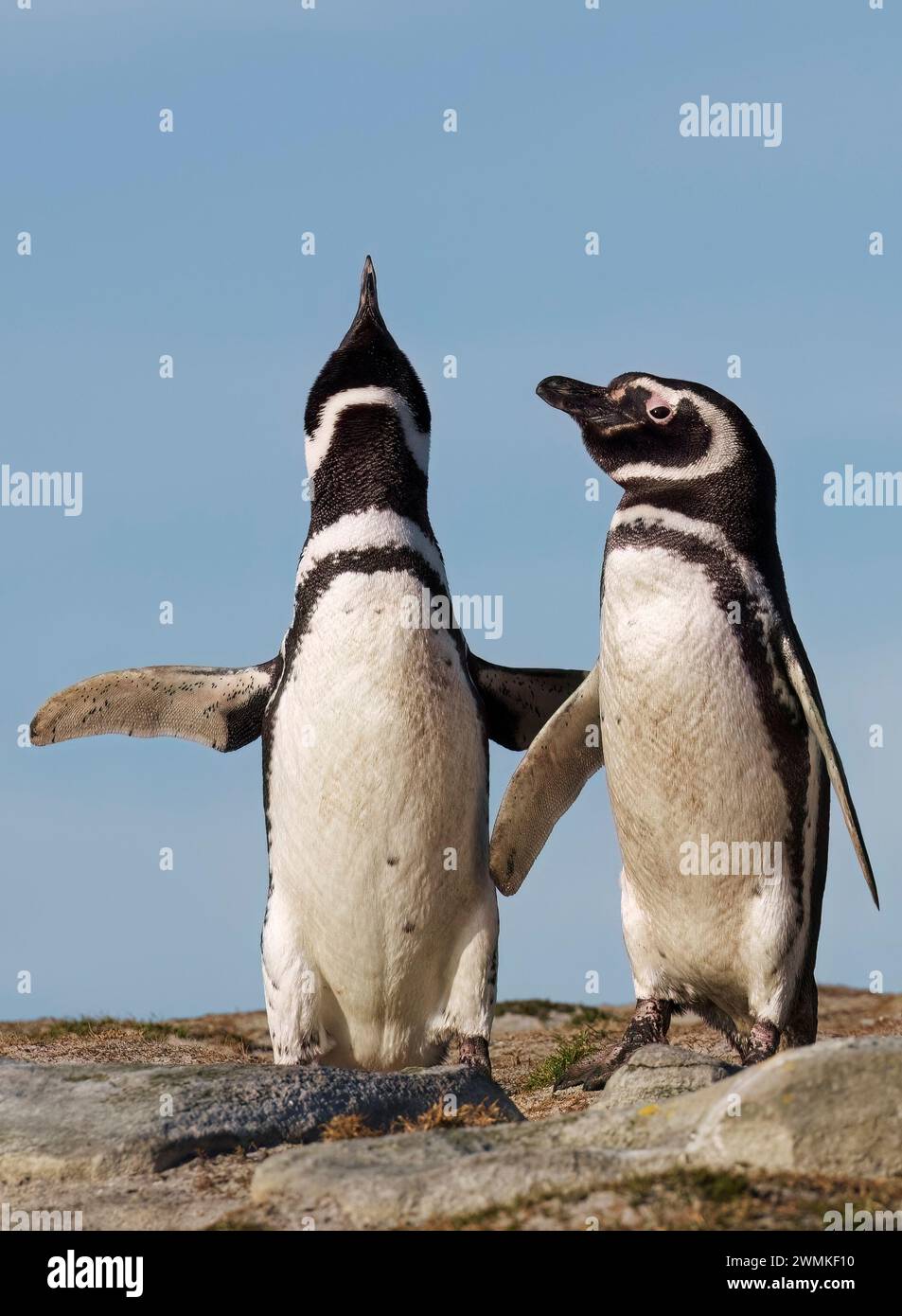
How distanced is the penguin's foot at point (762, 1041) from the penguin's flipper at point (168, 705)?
270cm

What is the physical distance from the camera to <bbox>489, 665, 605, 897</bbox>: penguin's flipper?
7.79 meters

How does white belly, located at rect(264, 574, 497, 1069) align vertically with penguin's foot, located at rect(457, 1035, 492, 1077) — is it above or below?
above

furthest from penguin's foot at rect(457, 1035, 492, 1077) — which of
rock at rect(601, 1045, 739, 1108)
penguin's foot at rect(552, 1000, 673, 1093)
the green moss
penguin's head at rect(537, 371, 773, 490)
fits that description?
penguin's head at rect(537, 371, 773, 490)

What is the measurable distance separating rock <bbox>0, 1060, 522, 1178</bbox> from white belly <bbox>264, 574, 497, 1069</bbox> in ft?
2.93

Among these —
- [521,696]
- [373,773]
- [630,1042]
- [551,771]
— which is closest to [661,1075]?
[630,1042]

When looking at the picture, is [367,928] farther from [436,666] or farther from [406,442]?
[406,442]

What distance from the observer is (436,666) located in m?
7.25

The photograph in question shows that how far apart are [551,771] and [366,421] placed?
179cm

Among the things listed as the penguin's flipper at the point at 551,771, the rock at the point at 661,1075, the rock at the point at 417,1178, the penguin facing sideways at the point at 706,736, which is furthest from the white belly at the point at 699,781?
the rock at the point at 417,1178

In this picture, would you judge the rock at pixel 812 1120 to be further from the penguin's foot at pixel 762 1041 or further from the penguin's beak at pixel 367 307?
the penguin's beak at pixel 367 307

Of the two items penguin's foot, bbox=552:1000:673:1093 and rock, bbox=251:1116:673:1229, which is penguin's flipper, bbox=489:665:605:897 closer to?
penguin's foot, bbox=552:1000:673:1093

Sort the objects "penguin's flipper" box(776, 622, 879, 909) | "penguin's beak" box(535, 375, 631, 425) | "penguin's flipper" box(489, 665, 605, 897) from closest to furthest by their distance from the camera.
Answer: "penguin's flipper" box(776, 622, 879, 909) < "penguin's beak" box(535, 375, 631, 425) < "penguin's flipper" box(489, 665, 605, 897)

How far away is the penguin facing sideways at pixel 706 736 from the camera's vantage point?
23.0ft
